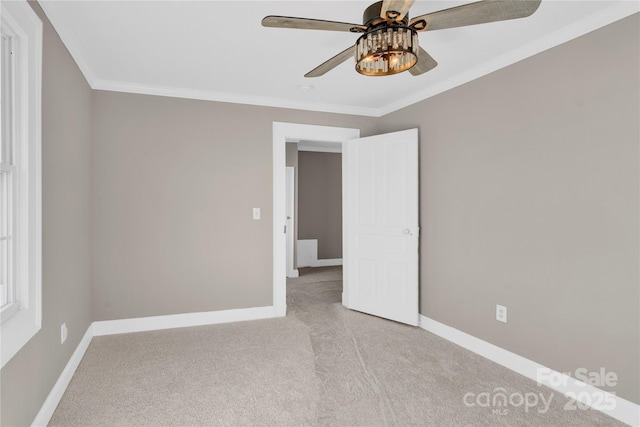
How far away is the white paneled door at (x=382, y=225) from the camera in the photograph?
364 cm

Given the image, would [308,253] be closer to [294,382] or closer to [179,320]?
[179,320]

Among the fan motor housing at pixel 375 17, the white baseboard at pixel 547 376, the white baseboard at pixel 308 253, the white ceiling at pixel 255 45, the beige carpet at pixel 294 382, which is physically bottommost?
the beige carpet at pixel 294 382

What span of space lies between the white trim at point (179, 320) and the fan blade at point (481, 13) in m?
3.16

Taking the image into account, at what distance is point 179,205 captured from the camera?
3.59 m

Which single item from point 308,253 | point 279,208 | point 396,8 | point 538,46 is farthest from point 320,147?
point 396,8

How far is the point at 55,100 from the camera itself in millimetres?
2207

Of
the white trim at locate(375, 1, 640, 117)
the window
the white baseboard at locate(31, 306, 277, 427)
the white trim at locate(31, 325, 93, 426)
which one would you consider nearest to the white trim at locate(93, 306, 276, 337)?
the white baseboard at locate(31, 306, 277, 427)

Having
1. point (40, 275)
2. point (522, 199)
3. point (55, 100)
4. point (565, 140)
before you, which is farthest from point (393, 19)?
point (40, 275)

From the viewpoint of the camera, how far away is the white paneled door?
3.64 m

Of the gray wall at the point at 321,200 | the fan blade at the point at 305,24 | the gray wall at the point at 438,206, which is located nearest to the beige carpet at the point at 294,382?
the gray wall at the point at 438,206

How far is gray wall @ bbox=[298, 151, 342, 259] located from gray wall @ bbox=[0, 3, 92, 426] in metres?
4.33

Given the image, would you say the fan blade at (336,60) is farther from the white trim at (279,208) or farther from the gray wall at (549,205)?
the white trim at (279,208)

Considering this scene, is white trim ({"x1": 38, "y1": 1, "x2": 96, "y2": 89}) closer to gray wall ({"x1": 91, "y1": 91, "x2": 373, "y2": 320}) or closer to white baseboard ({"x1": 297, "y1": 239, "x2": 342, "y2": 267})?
gray wall ({"x1": 91, "y1": 91, "x2": 373, "y2": 320})

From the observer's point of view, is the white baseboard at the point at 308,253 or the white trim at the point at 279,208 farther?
the white baseboard at the point at 308,253
